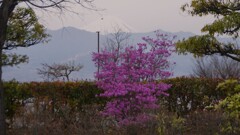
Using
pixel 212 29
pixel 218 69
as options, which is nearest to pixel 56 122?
pixel 212 29

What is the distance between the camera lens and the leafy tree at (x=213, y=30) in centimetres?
1254

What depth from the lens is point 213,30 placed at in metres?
12.7

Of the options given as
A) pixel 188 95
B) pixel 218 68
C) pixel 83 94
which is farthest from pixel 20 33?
pixel 218 68

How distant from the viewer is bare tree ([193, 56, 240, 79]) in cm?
3628

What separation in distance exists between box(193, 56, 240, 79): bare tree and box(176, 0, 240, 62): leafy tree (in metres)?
21.9

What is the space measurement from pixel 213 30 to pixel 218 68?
26.9 meters

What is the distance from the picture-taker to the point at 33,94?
12.4 m

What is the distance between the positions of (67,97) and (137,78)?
106 inches

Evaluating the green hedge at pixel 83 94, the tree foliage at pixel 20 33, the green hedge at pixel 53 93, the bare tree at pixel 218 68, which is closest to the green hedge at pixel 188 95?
the green hedge at pixel 83 94

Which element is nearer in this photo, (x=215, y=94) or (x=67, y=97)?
(x=67, y=97)

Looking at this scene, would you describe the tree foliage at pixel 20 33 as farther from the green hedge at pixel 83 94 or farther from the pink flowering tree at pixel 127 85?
the pink flowering tree at pixel 127 85

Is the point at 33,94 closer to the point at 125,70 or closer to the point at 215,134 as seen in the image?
the point at 125,70

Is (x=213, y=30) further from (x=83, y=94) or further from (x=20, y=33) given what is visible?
(x=20, y=33)

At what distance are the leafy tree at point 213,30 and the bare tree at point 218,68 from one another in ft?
71.8
